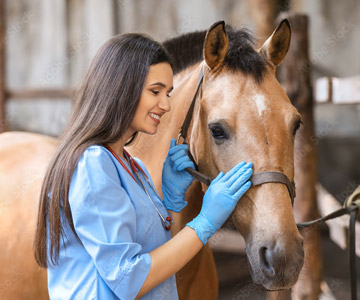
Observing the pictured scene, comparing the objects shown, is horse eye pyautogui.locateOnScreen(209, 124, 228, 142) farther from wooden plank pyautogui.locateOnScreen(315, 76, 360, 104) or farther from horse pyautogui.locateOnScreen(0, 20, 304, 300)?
wooden plank pyautogui.locateOnScreen(315, 76, 360, 104)

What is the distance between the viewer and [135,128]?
1.33m

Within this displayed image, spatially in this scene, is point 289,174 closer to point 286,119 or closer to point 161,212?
point 286,119

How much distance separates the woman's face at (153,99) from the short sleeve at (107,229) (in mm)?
210

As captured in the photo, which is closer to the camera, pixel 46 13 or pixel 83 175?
pixel 83 175

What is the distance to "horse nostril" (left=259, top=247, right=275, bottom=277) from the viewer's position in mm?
1248

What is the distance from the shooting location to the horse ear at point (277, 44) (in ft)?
5.23

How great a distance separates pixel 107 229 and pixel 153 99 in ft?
1.32

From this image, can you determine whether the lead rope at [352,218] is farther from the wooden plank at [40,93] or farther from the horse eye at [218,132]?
the wooden plank at [40,93]

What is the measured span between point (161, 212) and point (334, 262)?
4.02 m

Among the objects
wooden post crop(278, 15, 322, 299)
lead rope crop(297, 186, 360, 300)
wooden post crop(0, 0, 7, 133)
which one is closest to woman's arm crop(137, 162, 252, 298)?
lead rope crop(297, 186, 360, 300)

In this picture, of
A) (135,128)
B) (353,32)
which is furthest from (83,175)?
(353,32)

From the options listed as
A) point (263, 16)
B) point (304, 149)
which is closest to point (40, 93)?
point (263, 16)

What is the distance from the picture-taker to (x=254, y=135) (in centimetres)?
135

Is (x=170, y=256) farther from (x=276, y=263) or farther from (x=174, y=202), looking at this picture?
(x=174, y=202)
